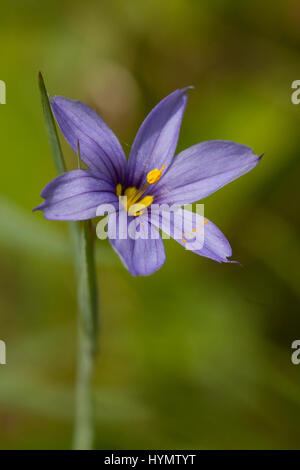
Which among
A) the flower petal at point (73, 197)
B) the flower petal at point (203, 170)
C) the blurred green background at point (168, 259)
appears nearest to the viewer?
the flower petal at point (73, 197)

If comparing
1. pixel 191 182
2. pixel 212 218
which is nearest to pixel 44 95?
pixel 191 182

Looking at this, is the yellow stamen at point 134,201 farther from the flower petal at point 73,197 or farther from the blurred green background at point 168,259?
the blurred green background at point 168,259

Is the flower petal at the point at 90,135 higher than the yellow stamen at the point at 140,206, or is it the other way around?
the flower petal at the point at 90,135

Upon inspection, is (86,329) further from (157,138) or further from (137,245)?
(157,138)

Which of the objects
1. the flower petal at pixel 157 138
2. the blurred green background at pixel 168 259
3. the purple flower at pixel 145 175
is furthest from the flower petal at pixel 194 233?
the blurred green background at pixel 168 259

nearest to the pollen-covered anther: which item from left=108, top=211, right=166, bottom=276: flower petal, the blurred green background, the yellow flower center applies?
the yellow flower center

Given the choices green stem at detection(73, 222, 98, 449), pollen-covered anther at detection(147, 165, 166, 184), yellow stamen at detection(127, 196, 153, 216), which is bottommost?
green stem at detection(73, 222, 98, 449)

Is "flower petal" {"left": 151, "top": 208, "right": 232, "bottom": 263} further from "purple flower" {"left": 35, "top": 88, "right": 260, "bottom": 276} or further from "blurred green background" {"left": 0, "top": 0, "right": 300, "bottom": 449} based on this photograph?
"blurred green background" {"left": 0, "top": 0, "right": 300, "bottom": 449}

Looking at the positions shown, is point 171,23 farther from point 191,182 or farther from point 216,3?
point 191,182
